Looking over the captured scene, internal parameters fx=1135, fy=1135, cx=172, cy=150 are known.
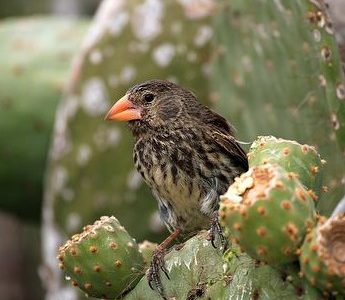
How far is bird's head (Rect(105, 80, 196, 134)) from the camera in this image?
322cm

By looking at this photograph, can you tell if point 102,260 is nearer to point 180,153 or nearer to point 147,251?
point 147,251

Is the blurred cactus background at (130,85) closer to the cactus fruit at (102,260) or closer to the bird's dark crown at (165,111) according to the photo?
the cactus fruit at (102,260)

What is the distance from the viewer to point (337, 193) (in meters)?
3.01

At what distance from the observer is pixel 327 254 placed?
1786mm

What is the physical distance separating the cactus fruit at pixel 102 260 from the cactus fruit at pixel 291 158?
15.4 inches

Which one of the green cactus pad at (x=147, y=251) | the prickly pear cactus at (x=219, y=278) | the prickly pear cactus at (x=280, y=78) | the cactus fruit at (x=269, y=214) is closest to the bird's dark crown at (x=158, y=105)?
the prickly pear cactus at (x=280, y=78)

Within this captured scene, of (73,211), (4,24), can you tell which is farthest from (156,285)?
(4,24)

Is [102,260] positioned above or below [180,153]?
above

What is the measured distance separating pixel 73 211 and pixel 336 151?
185 cm

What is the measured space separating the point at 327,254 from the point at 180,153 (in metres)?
1.33

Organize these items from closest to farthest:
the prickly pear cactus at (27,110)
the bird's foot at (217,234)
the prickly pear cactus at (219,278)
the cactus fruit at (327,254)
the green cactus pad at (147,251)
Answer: the cactus fruit at (327,254) < the prickly pear cactus at (219,278) < the bird's foot at (217,234) < the green cactus pad at (147,251) < the prickly pear cactus at (27,110)

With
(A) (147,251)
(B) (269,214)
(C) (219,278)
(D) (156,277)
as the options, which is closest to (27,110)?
(A) (147,251)

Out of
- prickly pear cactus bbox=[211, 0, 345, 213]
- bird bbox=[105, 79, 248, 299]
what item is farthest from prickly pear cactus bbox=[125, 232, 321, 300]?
prickly pear cactus bbox=[211, 0, 345, 213]

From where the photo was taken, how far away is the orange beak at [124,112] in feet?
10.5
